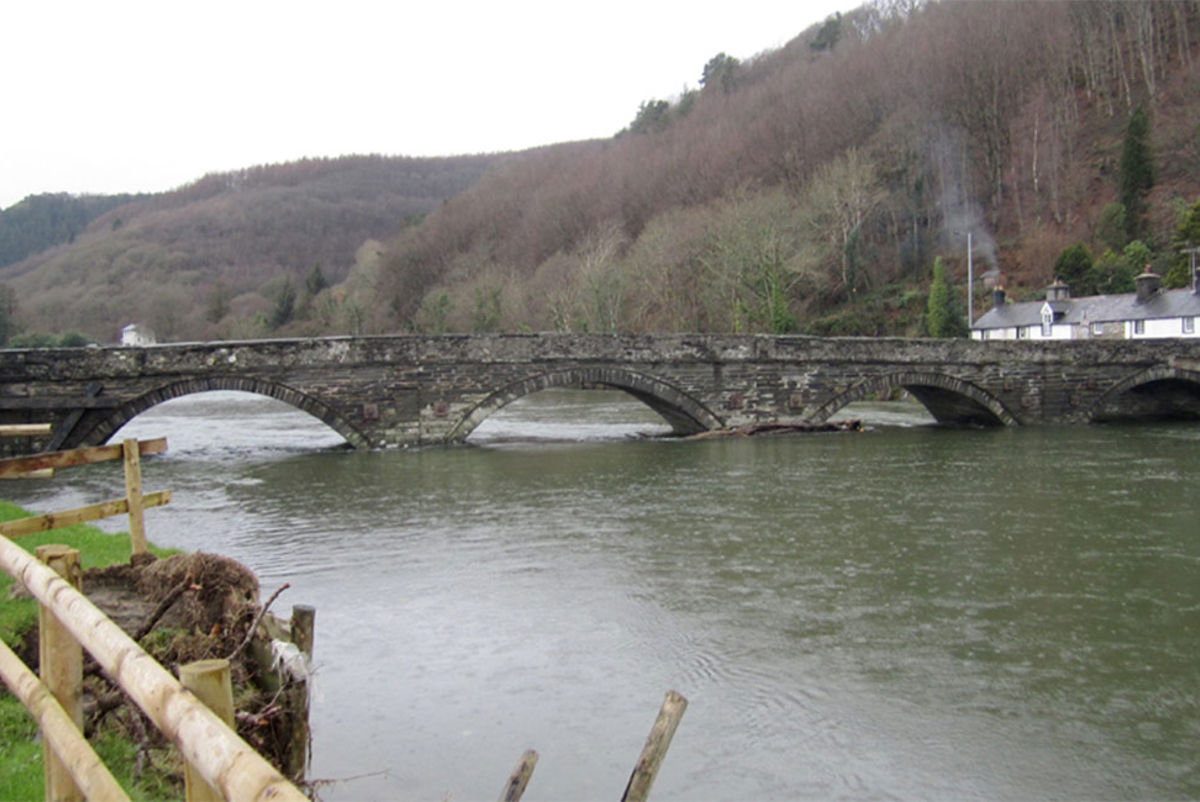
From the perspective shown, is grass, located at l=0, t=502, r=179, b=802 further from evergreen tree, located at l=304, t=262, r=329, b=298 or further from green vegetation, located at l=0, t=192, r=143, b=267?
green vegetation, located at l=0, t=192, r=143, b=267

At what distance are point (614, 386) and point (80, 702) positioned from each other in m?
20.9

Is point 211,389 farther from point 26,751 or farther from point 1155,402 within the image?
point 1155,402

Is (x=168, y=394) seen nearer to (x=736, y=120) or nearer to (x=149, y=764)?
(x=149, y=764)

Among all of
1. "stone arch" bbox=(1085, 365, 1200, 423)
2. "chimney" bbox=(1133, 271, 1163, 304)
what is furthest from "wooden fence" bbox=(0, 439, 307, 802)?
"chimney" bbox=(1133, 271, 1163, 304)

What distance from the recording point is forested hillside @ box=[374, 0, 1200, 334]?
155ft

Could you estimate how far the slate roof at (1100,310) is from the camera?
38406mm

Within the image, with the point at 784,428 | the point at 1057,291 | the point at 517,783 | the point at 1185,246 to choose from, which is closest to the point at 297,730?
the point at 517,783

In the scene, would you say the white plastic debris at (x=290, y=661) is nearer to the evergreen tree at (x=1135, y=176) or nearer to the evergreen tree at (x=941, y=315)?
the evergreen tree at (x=941, y=315)

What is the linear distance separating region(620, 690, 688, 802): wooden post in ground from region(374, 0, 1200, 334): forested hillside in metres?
36.5

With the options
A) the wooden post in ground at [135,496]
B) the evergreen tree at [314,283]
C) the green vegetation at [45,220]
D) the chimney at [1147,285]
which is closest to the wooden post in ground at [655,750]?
the wooden post in ground at [135,496]

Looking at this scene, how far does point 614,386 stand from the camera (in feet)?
78.1

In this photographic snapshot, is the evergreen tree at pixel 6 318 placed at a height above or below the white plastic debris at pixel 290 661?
above

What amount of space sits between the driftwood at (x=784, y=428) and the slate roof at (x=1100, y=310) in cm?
2077

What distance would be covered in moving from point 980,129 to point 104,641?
208ft
